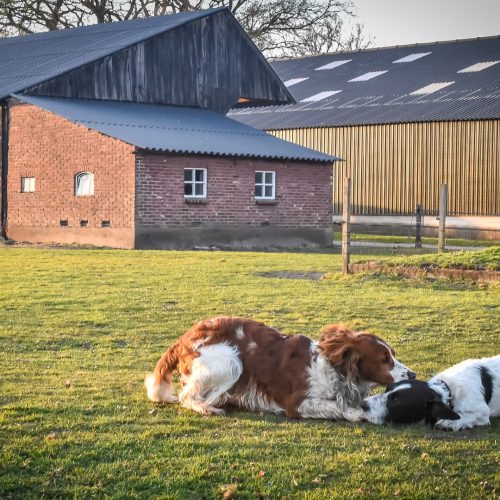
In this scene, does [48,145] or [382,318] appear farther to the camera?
[48,145]

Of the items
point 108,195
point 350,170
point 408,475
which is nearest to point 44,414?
point 408,475

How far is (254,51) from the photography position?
38.9 m

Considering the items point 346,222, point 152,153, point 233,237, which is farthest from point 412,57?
point 346,222

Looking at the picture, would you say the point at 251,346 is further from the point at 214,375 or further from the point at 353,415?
the point at 353,415

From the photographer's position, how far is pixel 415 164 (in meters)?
40.1

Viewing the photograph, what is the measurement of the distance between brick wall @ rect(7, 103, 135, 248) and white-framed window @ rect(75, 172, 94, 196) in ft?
0.51

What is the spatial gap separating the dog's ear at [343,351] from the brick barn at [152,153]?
2281 centimetres

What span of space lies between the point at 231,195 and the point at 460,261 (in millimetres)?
14968

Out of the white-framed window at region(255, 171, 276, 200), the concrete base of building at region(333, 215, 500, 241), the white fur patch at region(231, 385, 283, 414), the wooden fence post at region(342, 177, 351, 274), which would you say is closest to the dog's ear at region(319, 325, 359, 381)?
the white fur patch at region(231, 385, 283, 414)

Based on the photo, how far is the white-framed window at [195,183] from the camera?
105 feet

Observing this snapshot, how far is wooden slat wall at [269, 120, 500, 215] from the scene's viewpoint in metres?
38.1

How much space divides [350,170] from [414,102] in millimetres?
3534

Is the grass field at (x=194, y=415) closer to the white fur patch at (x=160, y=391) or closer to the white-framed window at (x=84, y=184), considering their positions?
the white fur patch at (x=160, y=391)

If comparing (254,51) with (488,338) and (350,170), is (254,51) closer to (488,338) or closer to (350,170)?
A: (350,170)
